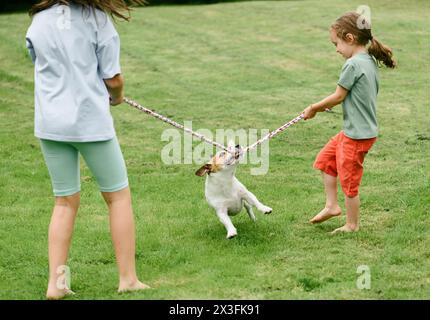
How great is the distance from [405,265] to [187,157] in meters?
3.48

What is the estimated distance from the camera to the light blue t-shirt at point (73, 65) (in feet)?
13.4

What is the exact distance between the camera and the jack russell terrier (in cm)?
538

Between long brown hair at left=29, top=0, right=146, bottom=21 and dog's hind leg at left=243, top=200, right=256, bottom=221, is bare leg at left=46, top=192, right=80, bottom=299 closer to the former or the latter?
long brown hair at left=29, top=0, right=146, bottom=21

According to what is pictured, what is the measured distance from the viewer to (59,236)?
4.35 m

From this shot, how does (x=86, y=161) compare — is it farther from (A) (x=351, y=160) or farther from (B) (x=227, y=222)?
(A) (x=351, y=160)

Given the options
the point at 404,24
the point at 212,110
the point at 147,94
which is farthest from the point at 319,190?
the point at 404,24

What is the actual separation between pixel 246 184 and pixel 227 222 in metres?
1.58

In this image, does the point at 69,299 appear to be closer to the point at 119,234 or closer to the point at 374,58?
the point at 119,234

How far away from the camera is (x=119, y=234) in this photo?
4.32 metres

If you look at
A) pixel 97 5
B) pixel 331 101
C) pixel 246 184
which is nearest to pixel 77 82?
pixel 97 5

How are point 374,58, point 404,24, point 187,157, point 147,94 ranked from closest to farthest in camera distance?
point 374,58
point 187,157
point 147,94
point 404,24

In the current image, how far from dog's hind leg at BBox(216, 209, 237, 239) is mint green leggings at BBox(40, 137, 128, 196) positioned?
3.89 feet

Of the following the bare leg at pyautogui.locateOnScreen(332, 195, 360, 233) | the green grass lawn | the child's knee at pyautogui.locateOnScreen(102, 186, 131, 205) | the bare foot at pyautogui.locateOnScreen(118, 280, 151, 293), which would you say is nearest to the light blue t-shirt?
the child's knee at pyautogui.locateOnScreen(102, 186, 131, 205)

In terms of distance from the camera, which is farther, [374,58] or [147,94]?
[147,94]
